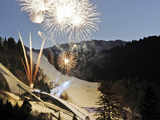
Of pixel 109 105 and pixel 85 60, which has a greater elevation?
pixel 85 60

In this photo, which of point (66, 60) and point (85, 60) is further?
point (85, 60)

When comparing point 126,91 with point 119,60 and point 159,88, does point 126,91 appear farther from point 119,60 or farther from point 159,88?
point 119,60

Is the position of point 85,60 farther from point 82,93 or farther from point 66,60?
point 82,93

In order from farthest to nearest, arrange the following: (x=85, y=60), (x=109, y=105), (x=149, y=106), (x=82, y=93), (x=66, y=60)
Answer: (x=85, y=60)
(x=66, y=60)
(x=82, y=93)
(x=149, y=106)
(x=109, y=105)

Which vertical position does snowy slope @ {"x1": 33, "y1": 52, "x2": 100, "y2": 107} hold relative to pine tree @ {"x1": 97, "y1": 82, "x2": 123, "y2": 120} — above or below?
below

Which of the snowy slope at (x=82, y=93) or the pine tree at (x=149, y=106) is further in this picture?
the snowy slope at (x=82, y=93)

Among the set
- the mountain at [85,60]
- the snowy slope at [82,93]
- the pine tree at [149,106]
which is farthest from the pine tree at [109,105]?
the mountain at [85,60]

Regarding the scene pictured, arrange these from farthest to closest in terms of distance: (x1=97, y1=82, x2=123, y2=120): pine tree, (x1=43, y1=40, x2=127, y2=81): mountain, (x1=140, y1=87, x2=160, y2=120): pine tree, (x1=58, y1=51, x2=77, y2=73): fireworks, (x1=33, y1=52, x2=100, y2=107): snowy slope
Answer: (x1=43, y1=40, x2=127, y2=81): mountain, (x1=58, y1=51, x2=77, y2=73): fireworks, (x1=33, y1=52, x2=100, y2=107): snowy slope, (x1=140, y1=87, x2=160, y2=120): pine tree, (x1=97, y1=82, x2=123, y2=120): pine tree

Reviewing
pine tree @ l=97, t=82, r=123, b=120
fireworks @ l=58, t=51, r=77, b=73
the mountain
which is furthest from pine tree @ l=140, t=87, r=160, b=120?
the mountain

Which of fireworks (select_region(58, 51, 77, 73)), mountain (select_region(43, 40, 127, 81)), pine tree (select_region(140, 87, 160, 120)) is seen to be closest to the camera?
pine tree (select_region(140, 87, 160, 120))

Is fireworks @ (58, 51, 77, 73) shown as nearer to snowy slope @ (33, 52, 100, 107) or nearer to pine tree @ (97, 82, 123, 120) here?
snowy slope @ (33, 52, 100, 107)

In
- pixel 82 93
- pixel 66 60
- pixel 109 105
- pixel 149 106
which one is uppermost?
pixel 66 60

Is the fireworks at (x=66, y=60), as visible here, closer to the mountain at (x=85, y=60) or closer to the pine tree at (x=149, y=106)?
the mountain at (x=85, y=60)

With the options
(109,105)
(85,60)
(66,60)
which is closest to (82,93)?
(66,60)
